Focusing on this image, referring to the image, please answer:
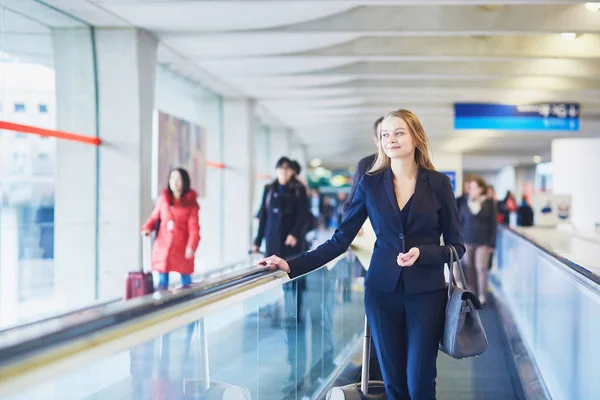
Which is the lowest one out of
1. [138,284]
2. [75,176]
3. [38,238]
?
[138,284]

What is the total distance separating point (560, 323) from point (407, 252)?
7.57 ft

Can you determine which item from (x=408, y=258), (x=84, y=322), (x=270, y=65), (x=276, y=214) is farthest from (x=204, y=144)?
(x=84, y=322)

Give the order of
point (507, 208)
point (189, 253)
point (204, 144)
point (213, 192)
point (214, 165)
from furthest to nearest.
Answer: point (507, 208) < point (213, 192) < point (214, 165) < point (204, 144) < point (189, 253)

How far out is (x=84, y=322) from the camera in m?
2.04

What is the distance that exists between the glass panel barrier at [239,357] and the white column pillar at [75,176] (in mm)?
4138

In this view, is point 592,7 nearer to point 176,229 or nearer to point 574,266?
point 176,229

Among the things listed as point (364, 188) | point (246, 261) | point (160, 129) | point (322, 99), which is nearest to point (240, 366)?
point (364, 188)

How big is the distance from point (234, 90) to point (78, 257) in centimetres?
738

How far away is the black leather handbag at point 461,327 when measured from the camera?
10.8 feet

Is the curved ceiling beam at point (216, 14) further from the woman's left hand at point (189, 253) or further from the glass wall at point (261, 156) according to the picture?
the glass wall at point (261, 156)

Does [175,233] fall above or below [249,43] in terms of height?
below

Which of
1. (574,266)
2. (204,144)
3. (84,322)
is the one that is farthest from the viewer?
(204,144)

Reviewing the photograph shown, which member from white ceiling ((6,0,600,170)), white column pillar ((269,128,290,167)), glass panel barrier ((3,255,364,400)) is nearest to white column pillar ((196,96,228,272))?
white ceiling ((6,0,600,170))

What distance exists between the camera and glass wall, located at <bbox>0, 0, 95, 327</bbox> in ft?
25.7
